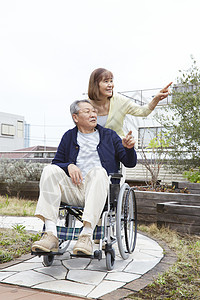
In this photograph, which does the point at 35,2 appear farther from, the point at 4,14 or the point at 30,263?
the point at 30,263

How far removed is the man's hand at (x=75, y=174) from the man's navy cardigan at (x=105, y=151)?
99 millimetres

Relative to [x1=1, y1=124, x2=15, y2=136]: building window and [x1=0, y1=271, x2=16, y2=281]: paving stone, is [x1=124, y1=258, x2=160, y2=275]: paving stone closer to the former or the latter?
[x1=0, y1=271, x2=16, y2=281]: paving stone

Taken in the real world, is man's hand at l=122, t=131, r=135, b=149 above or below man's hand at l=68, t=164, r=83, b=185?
above

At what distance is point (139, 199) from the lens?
13.1 feet

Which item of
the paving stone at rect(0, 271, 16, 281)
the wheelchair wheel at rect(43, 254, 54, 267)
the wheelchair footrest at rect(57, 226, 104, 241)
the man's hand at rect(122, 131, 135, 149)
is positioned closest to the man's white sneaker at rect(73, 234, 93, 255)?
the wheelchair footrest at rect(57, 226, 104, 241)

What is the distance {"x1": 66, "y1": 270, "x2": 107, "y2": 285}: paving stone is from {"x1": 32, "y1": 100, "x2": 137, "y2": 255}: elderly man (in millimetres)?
190

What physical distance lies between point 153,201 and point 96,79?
1.79 metres

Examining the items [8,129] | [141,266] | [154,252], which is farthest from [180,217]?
[8,129]

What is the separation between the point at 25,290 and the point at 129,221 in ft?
3.81

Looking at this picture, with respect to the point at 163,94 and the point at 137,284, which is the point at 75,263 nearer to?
the point at 137,284

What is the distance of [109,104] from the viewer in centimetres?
283

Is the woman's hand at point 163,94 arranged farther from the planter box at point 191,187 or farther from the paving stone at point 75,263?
the planter box at point 191,187

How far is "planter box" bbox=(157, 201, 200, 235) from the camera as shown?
3.27 meters

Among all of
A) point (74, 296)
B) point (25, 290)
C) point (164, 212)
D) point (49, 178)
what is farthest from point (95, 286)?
point (164, 212)
